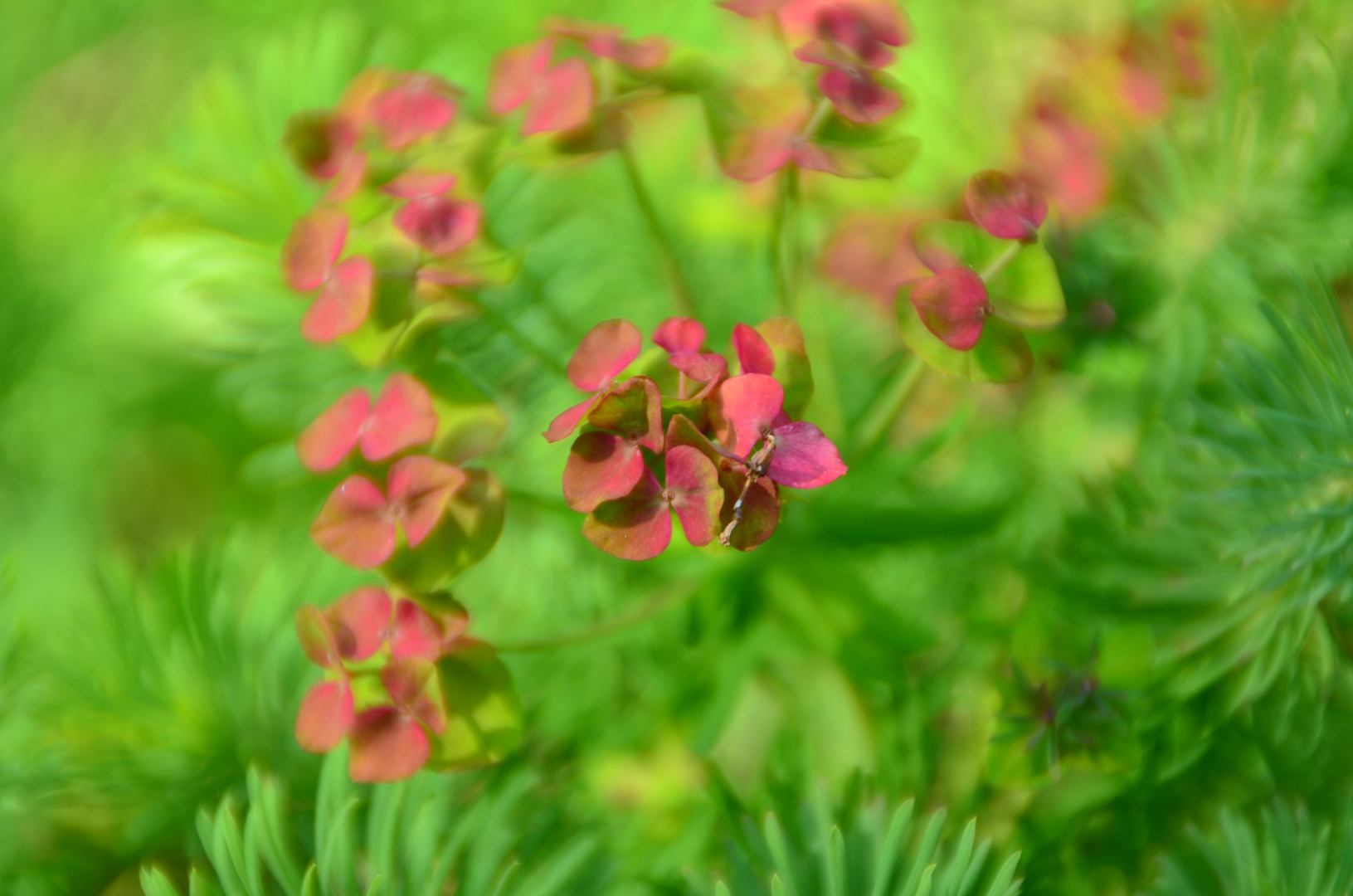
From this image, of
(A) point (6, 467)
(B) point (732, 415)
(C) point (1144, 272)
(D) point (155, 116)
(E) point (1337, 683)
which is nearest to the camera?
(B) point (732, 415)

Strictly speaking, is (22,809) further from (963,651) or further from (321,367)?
(963,651)

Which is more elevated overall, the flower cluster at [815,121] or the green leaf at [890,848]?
the flower cluster at [815,121]

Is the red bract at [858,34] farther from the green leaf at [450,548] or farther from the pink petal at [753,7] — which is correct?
the green leaf at [450,548]

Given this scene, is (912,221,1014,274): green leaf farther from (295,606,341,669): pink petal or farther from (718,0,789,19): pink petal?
(295,606,341,669): pink petal

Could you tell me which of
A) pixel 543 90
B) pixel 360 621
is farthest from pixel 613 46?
pixel 360 621

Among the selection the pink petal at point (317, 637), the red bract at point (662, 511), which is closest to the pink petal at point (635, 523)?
the red bract at point (662, 511)

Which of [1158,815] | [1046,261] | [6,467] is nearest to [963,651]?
[1158,815]
